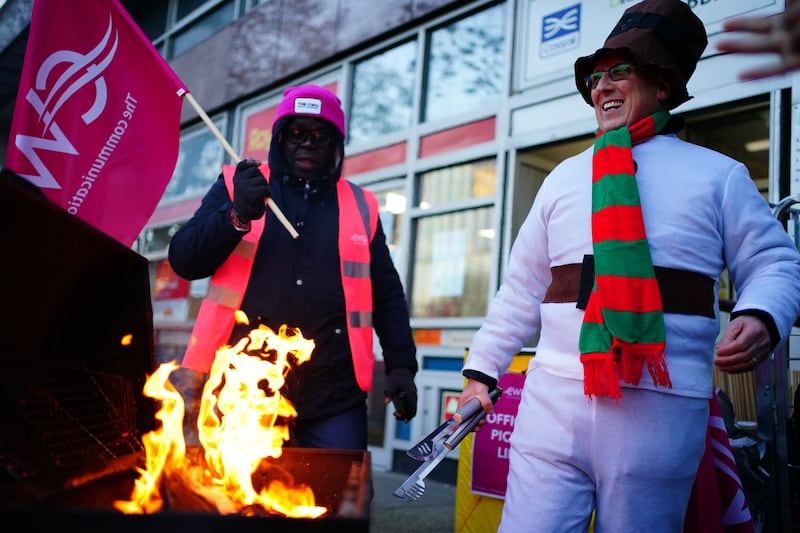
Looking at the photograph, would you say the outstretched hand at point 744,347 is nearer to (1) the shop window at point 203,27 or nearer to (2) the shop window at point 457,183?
(2) the shop window at point 457,183

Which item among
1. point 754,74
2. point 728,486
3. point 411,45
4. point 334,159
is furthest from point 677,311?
point 411,45

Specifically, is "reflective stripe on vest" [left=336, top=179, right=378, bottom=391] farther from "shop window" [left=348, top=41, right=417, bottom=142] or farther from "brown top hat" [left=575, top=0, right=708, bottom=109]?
"shop window" [left=348, top=41, right=417, bottom=142]

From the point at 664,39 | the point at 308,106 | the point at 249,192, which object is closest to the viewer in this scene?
the point at 664,39

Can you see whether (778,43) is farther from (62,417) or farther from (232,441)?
(62,417)

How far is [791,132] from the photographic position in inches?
189

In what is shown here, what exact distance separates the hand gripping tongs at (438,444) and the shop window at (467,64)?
5.14m

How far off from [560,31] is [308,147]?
12.8 ft

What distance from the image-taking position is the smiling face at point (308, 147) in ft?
10.8

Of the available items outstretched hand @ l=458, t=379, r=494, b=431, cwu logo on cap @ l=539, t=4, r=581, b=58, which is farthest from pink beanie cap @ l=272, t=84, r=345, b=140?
cwu logo on cap @ l=539, t=4, r=581, b=58

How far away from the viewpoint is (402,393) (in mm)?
3074

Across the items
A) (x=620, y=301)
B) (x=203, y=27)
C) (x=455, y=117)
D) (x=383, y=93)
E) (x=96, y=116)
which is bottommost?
(x=620, y=301)

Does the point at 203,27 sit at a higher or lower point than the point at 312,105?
higher

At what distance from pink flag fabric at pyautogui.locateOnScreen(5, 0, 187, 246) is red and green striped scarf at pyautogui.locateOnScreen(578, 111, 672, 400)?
2182 mm

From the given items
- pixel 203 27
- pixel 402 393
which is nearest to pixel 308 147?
pixel 402 393
